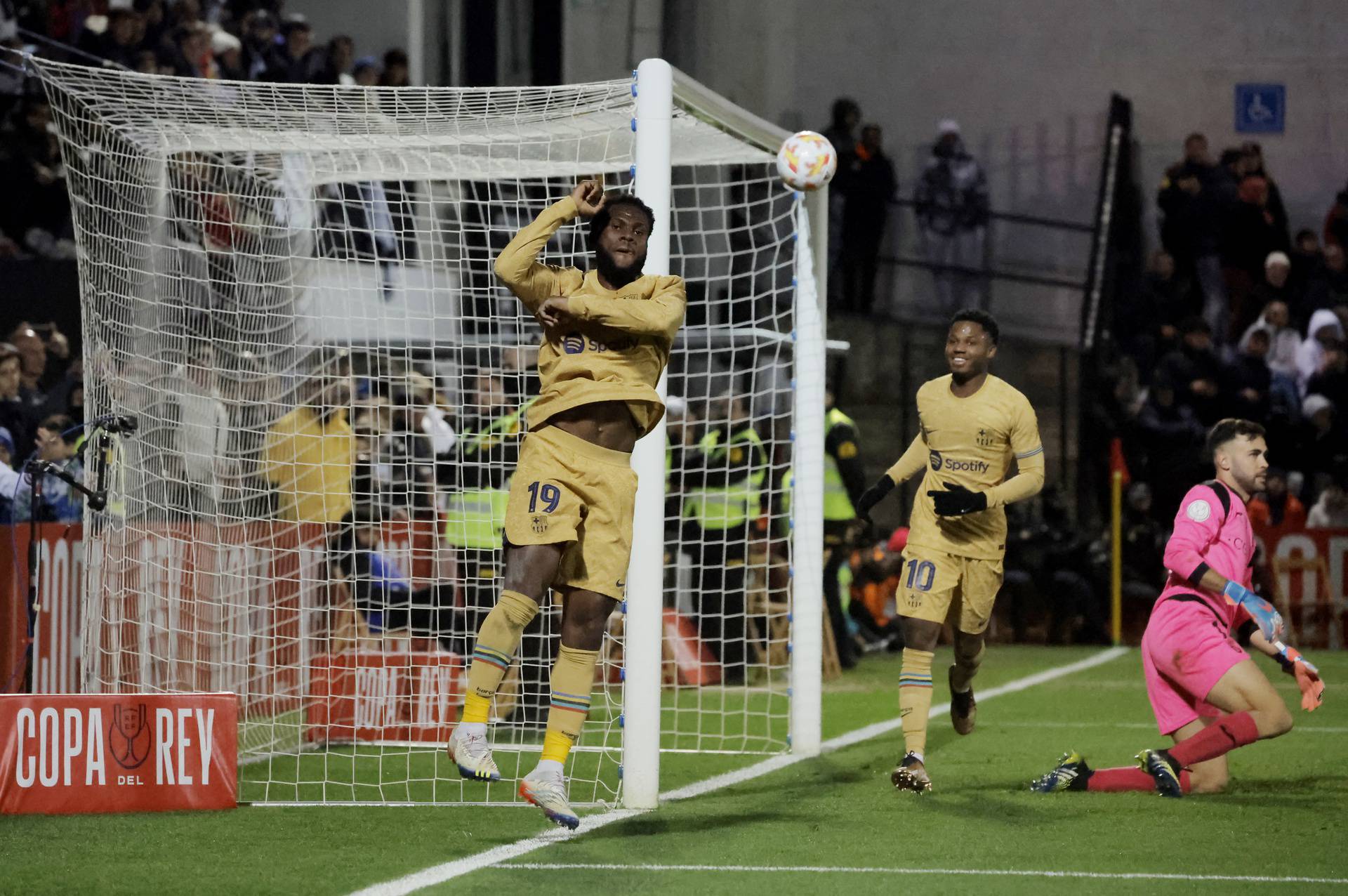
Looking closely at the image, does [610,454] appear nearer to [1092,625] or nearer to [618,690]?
[618,690]

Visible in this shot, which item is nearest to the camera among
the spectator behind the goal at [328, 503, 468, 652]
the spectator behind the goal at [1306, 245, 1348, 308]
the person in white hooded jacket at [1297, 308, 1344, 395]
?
the spectator behind the goal at [328, 503, 468, 652]

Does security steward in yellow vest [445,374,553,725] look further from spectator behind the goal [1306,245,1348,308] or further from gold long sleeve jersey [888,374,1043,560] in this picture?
spectator behind the goal [1306,245,1348,308]

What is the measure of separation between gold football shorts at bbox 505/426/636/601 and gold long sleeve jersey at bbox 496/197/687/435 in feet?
0.45

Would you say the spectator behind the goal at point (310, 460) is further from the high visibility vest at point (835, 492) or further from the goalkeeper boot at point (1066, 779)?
the high visibility vest at point (835, 492)

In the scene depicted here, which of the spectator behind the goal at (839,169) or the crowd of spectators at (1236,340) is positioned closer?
the crowd of spectators at (1236,340)

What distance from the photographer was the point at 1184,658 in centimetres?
695

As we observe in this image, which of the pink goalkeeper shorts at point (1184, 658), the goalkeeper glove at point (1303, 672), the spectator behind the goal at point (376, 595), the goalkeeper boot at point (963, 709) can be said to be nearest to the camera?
the goalkeeper glove at point (1303, 672)

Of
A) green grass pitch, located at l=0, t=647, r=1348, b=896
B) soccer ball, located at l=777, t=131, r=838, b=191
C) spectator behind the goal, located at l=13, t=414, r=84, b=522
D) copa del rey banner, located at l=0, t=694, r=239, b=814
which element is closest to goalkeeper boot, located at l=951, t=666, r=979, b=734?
green grass pitch, located at l=0, t=647, r=1348, b=896

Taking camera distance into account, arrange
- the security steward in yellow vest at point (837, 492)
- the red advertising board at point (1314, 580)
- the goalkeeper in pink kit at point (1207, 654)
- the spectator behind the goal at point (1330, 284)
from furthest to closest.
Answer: the spectator behind the goal at point (1330, 284) < the red advertising board at point (1314, 580) < the security steward in yellow vest at point (837, 492) < the goalkeeper in pink kit at point (1207, 654)

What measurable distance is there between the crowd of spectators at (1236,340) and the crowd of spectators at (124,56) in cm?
782

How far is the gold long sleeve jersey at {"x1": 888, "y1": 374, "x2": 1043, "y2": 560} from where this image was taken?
7438 mm

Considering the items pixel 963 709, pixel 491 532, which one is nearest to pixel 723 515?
pixel 491 532

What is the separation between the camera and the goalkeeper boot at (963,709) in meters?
7.79

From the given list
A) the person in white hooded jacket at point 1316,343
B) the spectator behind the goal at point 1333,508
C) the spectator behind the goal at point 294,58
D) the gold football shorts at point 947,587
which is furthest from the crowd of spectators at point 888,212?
the gold football shorts at point 947,587
